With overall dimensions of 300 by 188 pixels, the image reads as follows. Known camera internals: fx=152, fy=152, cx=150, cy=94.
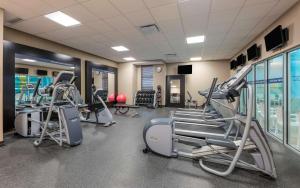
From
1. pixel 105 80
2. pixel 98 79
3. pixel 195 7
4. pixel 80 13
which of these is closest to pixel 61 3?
pixel 80 13

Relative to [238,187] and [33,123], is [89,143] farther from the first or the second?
[238,187]

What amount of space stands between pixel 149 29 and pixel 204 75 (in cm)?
637

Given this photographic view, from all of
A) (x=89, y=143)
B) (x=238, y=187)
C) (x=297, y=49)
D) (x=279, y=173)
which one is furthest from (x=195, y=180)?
(x=297, y=49)

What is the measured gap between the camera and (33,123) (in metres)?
3.97

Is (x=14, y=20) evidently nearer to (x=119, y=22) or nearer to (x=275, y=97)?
(x=119, y=22)

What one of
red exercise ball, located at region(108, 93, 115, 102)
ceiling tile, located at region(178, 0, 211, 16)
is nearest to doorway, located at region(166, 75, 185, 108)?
red exercise ball, located at region(108, 93, 115, 102)

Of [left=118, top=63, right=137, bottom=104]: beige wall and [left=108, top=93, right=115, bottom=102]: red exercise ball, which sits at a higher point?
[left=118, top=63, right=137, bottom=104]: beige wall

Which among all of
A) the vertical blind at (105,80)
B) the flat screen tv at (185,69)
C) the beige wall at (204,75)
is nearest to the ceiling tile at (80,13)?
the vertical blind at (105,80)

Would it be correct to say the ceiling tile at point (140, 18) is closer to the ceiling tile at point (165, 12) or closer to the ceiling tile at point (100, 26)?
the ceiling tile at point (165, 12)

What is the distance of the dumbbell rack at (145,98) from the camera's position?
31.6 feet

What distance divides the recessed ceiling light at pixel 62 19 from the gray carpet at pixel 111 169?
3012 mm

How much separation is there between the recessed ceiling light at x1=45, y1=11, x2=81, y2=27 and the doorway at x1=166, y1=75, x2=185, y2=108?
723 cm

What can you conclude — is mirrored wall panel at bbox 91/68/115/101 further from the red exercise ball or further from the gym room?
the gym room

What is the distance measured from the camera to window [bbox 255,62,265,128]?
4.68 meters
